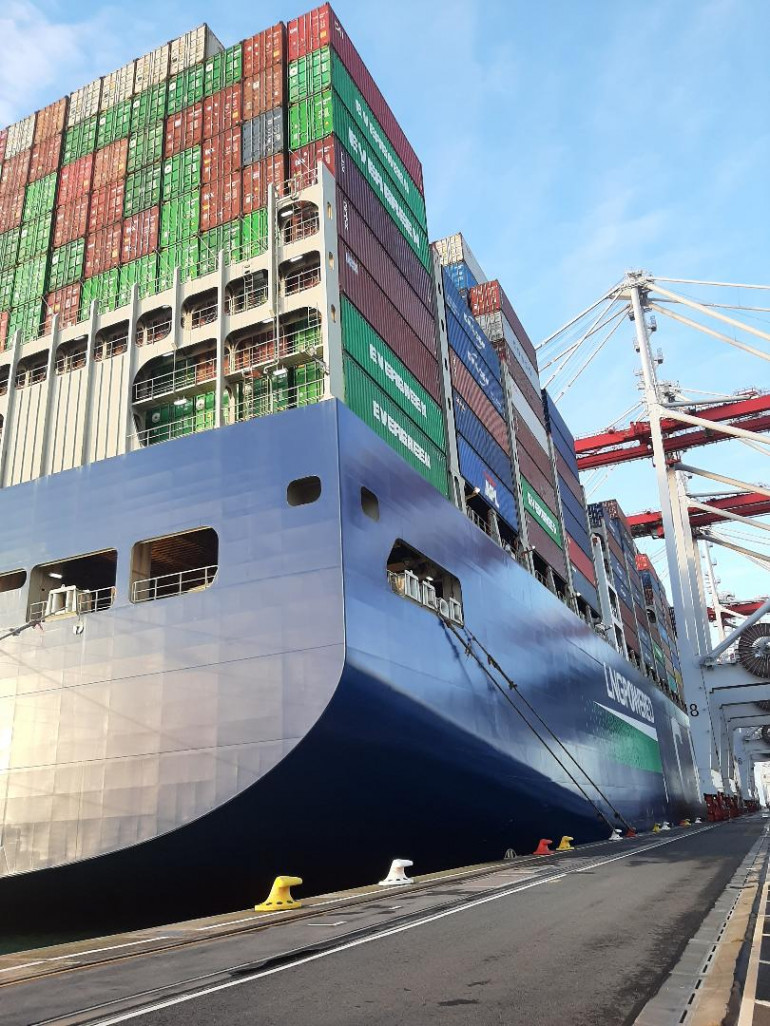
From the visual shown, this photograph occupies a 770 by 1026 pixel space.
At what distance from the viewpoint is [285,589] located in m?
12.1

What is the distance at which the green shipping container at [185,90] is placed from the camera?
2050 cm

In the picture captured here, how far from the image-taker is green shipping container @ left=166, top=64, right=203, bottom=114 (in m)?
20.5

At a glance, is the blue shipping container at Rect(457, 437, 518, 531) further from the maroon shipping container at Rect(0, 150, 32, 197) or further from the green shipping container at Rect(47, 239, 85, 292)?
the maroon shipping container at Rect(0, 150, 32, 197)

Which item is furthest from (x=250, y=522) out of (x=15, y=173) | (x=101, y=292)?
(x=15, y=173)

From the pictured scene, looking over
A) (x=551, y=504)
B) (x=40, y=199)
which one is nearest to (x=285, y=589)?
(x=40, y=199)

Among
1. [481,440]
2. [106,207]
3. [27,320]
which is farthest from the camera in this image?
[481,440]

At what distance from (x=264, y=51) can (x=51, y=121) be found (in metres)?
7.81

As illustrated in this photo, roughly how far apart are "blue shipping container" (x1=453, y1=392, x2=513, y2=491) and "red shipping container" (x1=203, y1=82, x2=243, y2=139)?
9.16 meters

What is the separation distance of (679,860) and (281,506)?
968 cm

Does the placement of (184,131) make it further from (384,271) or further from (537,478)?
(537,478)

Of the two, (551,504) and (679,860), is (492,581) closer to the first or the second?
(679,860)

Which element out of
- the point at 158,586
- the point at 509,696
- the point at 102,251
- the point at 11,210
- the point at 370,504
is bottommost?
the point at 509,696

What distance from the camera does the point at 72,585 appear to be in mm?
15203

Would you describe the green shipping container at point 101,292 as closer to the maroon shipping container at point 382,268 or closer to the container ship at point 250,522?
the container ship at point 250,522
